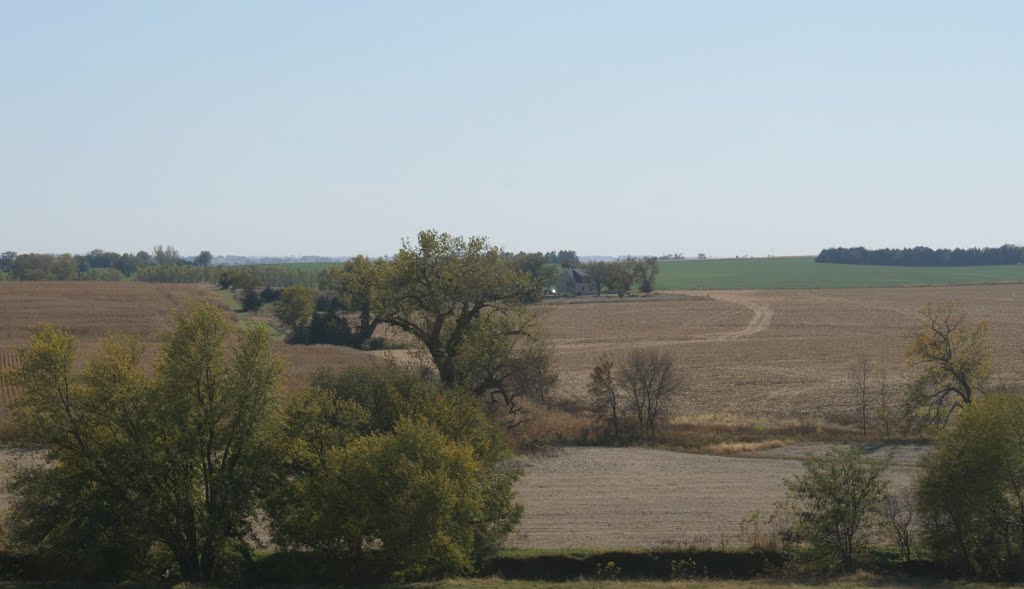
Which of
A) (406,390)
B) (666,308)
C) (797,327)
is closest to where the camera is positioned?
(406,390)

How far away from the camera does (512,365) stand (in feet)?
122

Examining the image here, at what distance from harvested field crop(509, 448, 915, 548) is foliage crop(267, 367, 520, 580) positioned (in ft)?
10.4

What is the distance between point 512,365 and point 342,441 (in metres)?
16.6

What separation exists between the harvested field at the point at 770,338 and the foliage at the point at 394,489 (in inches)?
701

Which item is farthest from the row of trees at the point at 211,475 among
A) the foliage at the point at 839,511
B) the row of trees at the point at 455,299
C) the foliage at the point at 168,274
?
the foliage at the point at 168,274

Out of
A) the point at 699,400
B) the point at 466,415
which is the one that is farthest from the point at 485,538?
the point at 699,400

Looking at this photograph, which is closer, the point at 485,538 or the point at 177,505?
the point at 177,505

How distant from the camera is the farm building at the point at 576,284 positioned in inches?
5827

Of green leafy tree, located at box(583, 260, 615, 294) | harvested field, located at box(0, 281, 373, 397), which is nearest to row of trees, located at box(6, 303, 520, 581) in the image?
harvested field, located at box(0, 281, 373, 397)

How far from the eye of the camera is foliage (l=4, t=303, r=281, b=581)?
63.3ft

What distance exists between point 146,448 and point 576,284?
13101 cm

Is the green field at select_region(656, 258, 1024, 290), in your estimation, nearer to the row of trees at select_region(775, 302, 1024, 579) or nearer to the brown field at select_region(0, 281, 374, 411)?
the brown field at select_region(0, 281, 374, 411)

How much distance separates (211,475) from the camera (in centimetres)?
2019

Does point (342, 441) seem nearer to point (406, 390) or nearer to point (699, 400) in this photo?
point (406, 390)
